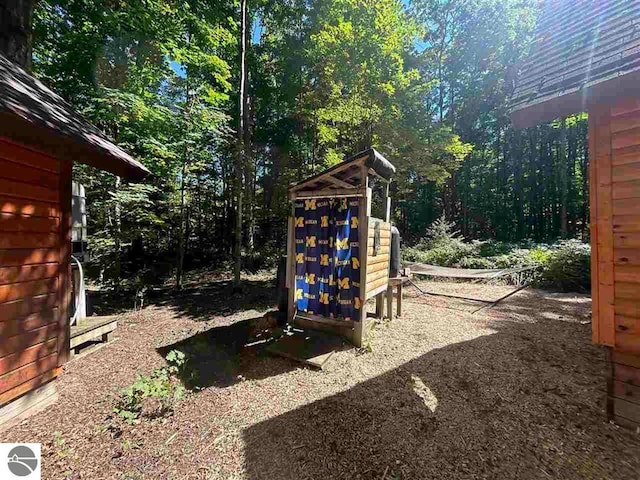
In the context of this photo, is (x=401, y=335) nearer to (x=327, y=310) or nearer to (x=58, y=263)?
(x=327, y=310)

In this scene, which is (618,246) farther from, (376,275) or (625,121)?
(376,275)

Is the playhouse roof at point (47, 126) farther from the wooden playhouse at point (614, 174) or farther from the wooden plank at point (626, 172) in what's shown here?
the wooden plank at point (626, 172)

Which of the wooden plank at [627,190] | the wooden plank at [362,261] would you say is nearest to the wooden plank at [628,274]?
the wooden plank at [627,190]

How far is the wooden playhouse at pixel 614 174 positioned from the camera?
6.67ft

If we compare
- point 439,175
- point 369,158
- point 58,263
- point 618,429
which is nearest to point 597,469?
point 618,429

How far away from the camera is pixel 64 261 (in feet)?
8.64

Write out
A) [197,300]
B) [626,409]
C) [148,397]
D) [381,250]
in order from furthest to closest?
[197,300] < [381,250] < [148,397] < [626,409]

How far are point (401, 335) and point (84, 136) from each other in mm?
4386

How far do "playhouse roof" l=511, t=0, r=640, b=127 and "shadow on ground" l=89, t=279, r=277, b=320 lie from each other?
208 inches

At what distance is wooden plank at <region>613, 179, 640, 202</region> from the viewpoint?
2.03 meters

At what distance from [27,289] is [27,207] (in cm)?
66

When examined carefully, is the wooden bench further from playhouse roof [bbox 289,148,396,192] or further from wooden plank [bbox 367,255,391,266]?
wooden plank [bbox 367,255,391,266]

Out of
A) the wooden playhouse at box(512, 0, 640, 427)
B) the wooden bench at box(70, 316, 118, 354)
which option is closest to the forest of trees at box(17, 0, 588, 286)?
the wooden bench at box(70, 316, 118, 354)

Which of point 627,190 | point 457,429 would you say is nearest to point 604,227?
point 627,190
